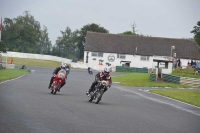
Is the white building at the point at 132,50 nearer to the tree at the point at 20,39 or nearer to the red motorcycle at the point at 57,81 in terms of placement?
the tree at the point at 20,39

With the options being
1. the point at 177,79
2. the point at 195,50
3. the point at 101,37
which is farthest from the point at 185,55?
the point at 177,79

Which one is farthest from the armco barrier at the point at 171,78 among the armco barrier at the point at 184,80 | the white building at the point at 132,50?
the white building at the point at 132,50

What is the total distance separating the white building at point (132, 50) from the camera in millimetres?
95250

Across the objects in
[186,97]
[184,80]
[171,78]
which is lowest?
[186,97]

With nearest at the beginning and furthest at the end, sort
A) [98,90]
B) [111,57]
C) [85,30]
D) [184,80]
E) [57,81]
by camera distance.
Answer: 1. [98,90]
2. [57,81]
3. [184,80]
4. [111,57]
5. [85,30]

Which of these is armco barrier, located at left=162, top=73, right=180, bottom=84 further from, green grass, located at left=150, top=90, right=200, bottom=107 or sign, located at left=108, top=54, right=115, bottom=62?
sign, located at left=108, top=54, right=115, bottom=62

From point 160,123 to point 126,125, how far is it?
1.75m

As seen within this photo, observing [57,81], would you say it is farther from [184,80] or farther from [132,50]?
[132,50]

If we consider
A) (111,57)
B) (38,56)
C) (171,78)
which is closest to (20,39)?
(38,56)

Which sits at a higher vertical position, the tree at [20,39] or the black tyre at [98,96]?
the tree at [20,39]

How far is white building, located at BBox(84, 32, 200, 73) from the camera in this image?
95.2 metres

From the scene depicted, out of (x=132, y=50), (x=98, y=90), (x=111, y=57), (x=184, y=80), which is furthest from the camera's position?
(x=132, y=50)

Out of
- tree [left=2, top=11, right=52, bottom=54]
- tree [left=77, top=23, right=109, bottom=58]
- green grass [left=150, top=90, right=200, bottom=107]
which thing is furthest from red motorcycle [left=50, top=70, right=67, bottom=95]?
tree [left=77, top=23, right=109, bottom=58]

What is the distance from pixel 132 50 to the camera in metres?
96.6
